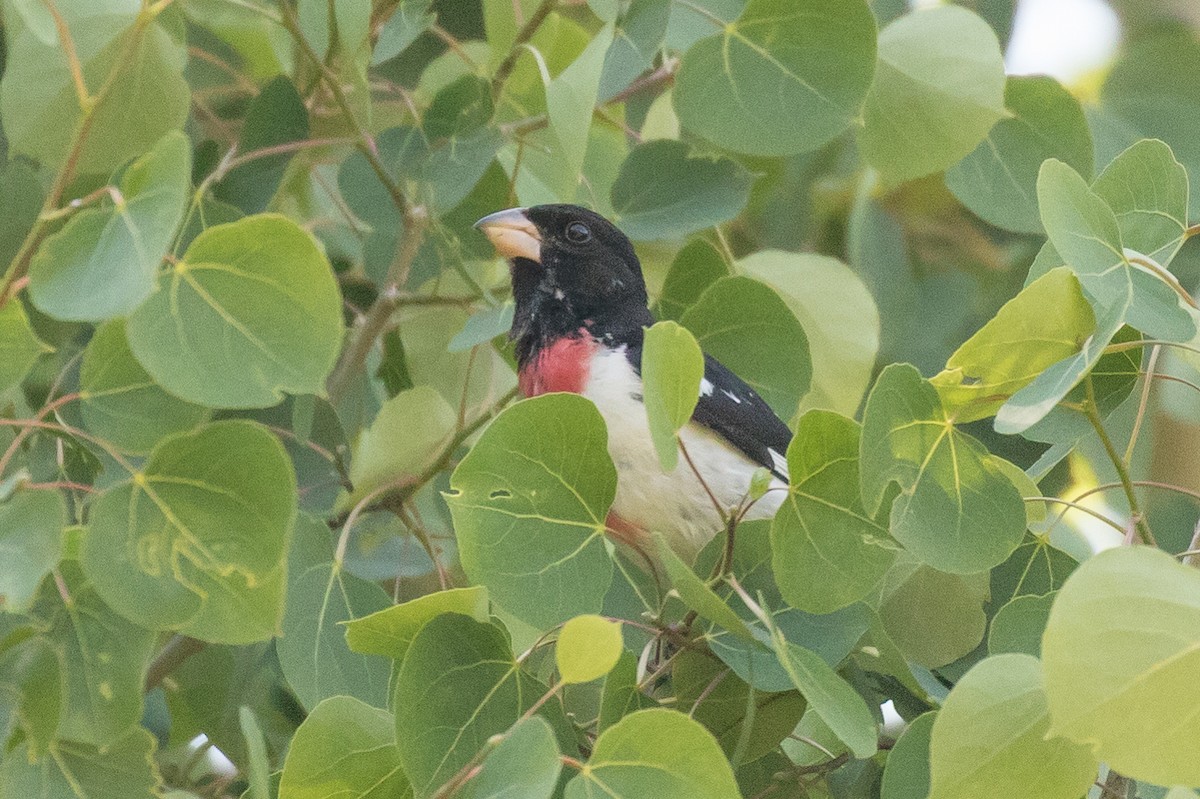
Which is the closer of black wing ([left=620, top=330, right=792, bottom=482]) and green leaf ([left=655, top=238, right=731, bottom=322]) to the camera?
green leaf ([left=655, top=238, right=731, bottom=322])

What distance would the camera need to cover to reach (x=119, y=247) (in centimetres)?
177

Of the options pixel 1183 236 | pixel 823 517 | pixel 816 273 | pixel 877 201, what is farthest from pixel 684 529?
pixel 877 201

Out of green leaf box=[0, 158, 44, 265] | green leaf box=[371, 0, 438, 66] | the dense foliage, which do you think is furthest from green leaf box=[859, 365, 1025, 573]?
green leaf box=[0, 158, 44, 265]

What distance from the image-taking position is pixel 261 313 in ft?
6.01

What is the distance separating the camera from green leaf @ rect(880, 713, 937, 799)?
6.10 feet

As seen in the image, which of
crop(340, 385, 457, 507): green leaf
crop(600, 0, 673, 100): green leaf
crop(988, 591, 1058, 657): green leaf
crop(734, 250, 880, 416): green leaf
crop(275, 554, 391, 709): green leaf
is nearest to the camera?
crop(988, 591, 1058, 657): green leaf

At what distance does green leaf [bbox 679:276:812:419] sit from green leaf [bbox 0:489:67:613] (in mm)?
1295

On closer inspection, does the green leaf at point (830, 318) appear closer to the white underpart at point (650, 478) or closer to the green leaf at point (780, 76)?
the white underpart at point (650, 478)

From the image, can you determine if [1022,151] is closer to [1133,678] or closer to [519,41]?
[519,41]

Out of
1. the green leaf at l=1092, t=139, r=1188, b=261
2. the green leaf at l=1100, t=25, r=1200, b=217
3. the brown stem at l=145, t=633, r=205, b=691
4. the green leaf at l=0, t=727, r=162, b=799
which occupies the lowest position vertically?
the brown stem at l=145, t=633, r=205, b=691

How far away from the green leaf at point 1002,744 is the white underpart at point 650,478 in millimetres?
1128

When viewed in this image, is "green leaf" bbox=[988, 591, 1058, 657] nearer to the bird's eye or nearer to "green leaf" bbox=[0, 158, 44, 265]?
the bird's eye

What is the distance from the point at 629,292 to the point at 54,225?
1459mm

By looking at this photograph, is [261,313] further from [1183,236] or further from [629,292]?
[629,292]
